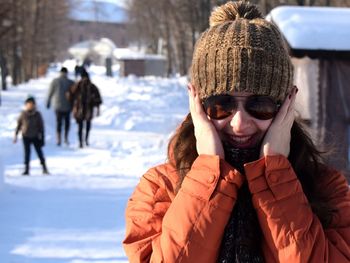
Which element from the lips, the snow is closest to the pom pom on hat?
the lips

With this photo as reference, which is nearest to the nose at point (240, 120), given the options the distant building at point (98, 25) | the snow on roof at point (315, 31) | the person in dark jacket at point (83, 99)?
the snow on roof at point (315, 31)

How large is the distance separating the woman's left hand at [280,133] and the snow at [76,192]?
2.97ft

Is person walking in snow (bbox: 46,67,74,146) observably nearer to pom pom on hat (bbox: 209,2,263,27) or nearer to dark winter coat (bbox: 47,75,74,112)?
dark winter coat (bbox: 47,75,74,112)

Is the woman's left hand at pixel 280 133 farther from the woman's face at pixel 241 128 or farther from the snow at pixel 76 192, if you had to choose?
the snow at pixel 76 192

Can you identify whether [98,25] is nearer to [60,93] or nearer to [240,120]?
[60,93]

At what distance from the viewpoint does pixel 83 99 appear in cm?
1405

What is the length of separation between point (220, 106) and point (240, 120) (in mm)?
78

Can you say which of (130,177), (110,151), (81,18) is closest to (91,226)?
(130,177)

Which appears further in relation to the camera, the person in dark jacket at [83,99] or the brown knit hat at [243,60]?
the person in dark jacket at [83,99]

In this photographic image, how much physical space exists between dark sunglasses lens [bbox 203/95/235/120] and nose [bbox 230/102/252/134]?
0.08 feet

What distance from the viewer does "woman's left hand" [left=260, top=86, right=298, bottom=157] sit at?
186 cm

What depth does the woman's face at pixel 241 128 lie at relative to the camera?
1882 millimetres

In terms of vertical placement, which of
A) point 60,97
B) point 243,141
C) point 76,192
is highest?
point 243,141

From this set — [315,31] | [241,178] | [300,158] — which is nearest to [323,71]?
[315,31]
